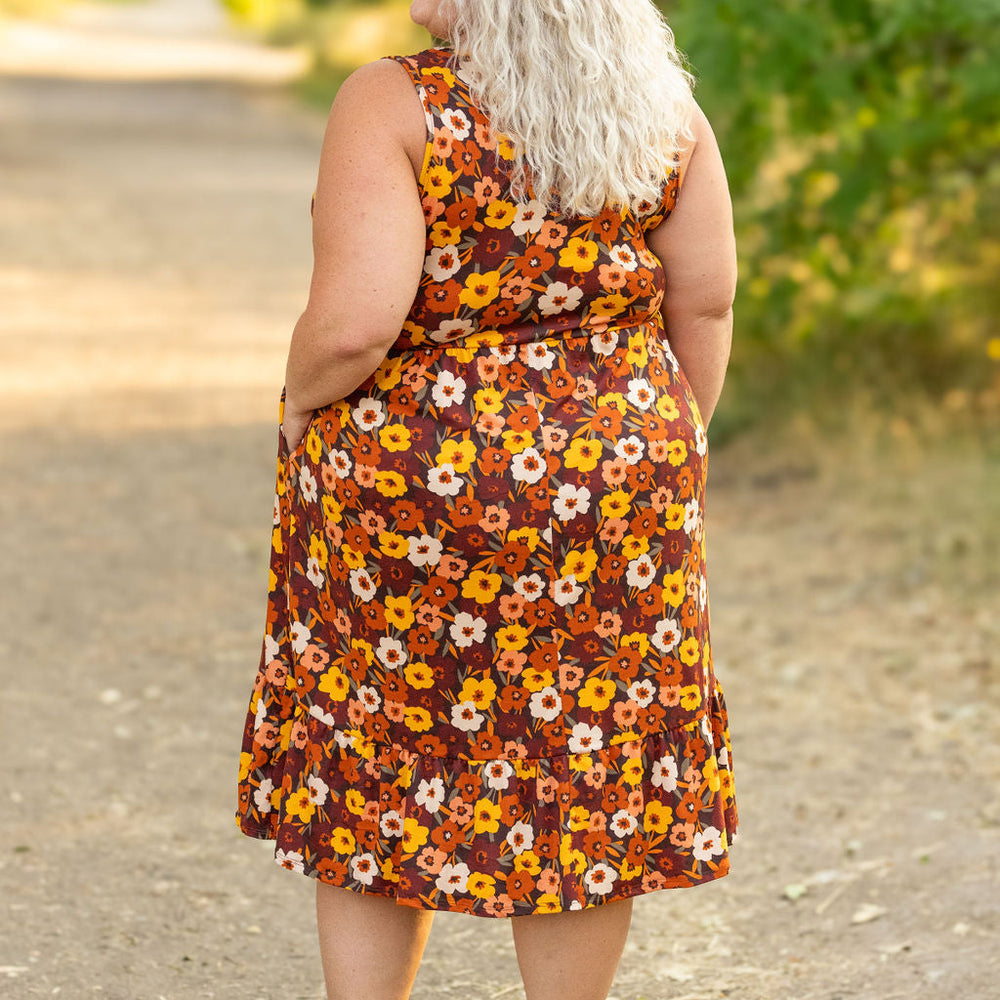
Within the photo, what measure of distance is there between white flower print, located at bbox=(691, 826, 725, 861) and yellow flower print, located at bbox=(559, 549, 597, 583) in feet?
1.44

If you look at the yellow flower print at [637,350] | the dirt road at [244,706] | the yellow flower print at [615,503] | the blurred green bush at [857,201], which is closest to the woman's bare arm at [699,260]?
the yellow flower print at [637,350]

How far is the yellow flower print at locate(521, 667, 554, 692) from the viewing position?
211cm

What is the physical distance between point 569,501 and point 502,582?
0.14 m

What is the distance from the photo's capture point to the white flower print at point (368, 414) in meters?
2.07

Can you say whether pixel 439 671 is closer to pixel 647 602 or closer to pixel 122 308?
pixel 647 602

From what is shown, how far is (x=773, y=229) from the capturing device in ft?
20.7

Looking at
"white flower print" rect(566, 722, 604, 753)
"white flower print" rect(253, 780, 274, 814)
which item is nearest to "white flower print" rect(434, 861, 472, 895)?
"white flower print" rect(566, 722, 604, 753)

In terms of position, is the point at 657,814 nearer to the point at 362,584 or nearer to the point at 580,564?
the point at 580,564

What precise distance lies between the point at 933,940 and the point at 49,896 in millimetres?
1806

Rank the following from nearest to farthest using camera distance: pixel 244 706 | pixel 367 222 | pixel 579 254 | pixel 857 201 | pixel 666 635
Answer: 1. pixel 367 222
2. pixel 579 254
3. pixel 666 635
4. pixel 244 706
5. pixel 857 201

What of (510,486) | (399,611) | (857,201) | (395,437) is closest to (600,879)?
(399,611)

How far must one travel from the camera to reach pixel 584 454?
2.04 m

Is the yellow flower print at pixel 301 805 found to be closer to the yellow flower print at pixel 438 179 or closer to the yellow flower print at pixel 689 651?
the yellow flower print at pixel 689 651

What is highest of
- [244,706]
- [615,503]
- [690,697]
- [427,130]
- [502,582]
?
[427,130]
